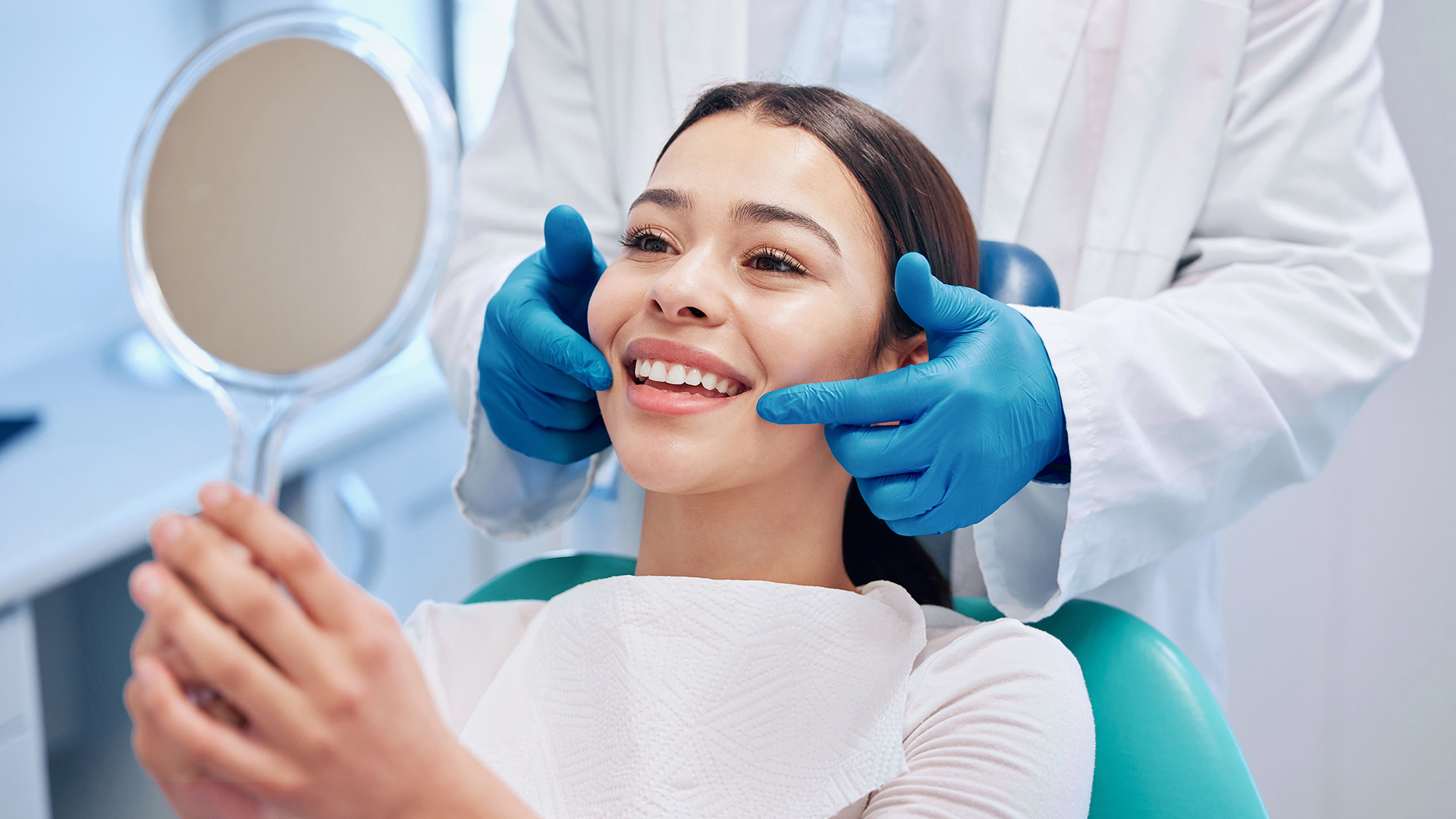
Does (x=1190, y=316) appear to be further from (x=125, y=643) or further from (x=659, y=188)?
(x=125, y=643)

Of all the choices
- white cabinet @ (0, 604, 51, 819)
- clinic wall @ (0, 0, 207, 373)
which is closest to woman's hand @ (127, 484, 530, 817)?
white cabinet @ (0, 604, 51, 819)

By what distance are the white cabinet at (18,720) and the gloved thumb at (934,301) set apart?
4.09ft

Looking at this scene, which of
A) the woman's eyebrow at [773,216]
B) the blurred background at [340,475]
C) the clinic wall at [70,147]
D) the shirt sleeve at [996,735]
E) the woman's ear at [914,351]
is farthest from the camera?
the clinic wall at [70,147]

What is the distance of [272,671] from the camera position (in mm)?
531

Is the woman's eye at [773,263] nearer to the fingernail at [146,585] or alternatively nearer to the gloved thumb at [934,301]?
the gloved thumb at [934,301]

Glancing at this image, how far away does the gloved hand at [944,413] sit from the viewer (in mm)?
991

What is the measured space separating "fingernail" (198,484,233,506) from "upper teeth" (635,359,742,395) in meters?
0.55

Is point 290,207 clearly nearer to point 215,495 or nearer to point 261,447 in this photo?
point 261,447

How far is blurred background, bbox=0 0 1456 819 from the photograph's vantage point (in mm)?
1778

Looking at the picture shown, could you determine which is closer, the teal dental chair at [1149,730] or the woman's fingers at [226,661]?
the woman's fingers at [226,661]

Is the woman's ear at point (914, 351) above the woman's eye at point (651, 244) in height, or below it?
below

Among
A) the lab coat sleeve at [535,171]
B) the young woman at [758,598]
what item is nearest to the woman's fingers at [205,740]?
the young woman at [758,598]

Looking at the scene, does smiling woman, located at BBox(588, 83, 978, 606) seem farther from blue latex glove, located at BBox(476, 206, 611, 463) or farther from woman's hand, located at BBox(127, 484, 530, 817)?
woman's hand, located at BBox(127, 484, 530, 817)

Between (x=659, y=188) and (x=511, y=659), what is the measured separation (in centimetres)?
55
